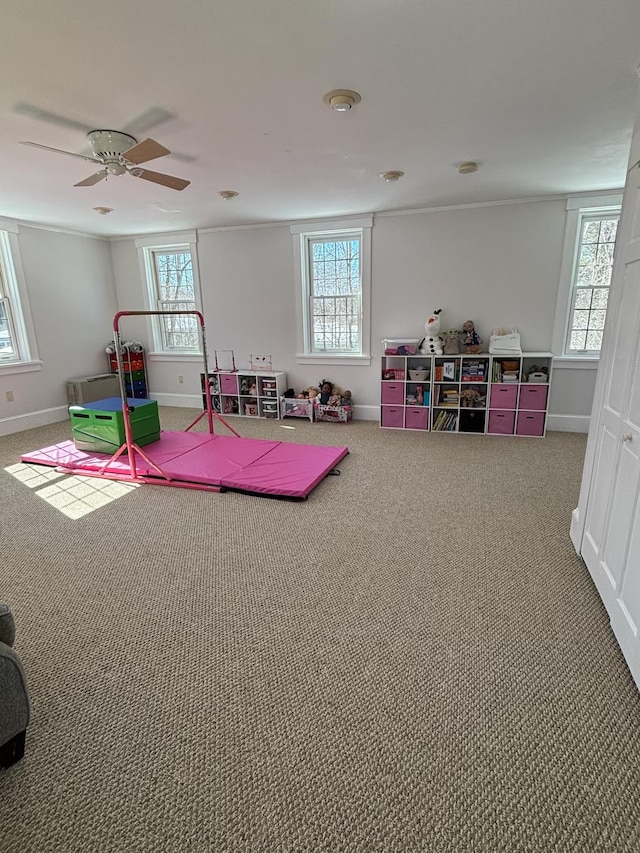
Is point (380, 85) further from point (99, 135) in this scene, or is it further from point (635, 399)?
point (635, 399)

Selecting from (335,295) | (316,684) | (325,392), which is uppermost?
(335,295)

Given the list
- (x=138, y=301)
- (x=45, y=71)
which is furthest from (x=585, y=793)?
(x=138, y=301)

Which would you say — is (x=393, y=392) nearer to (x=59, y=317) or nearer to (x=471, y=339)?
(x=471, y=339)

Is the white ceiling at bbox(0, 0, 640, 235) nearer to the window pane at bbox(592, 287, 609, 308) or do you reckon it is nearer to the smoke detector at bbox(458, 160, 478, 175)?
the smoke detector at bbox(458, 160, 478, 175)

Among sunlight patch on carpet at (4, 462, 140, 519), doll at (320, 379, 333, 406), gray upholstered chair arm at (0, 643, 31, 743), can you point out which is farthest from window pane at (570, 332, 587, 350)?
gray upholstered chair arm at (0, 643, 31, 743)

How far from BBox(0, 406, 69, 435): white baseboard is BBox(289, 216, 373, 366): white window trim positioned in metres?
3.49

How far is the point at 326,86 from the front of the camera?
91.2 inches

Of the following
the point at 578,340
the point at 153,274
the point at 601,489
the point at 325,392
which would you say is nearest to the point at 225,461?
the point at 325,392

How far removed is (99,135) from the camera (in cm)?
279

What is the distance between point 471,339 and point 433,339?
45 centimetres

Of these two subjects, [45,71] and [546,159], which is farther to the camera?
[546,159]

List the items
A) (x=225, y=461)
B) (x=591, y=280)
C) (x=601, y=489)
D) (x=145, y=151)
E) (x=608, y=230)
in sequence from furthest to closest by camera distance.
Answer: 1. (x=591, y=280)
2. (x=608, y=230)
3. (x=225, y=461)
4. (x=145, y=151)
5. (x=601, y=489)

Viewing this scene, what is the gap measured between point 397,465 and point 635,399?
237cm

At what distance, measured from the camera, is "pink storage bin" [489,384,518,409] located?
4.91m
